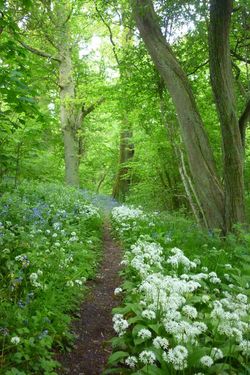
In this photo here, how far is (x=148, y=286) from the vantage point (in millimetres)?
3326

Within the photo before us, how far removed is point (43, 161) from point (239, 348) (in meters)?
13.7

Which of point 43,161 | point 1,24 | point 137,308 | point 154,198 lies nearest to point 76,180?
point 43,161

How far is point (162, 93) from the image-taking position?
1018 cm

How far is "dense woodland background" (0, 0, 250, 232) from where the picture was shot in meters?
7.19

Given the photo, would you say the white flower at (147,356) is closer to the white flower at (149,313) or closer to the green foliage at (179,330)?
the green foliage at (179,330)

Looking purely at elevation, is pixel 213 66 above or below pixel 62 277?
above

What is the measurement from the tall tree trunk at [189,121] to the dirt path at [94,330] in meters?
2.76

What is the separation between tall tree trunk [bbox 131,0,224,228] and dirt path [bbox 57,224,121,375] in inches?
109

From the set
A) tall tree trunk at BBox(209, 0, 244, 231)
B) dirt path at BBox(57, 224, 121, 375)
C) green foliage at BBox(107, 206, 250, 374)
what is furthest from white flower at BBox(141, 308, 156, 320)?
tall tree trunk at BBox(209, 0, 244, 231)

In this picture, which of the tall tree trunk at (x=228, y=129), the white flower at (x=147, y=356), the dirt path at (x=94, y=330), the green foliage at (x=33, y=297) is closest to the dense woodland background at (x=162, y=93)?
the tall tree trunk at (x=228, y=129)

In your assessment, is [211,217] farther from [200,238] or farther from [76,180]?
[76,180]

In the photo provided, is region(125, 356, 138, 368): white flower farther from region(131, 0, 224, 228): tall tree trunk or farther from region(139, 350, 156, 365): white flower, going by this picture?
region(131, 0, 224, 228): tall tree trunk

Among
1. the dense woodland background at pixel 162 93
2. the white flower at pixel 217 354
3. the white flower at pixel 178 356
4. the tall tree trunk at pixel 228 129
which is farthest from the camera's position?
the tall tree trunk at pixel 228 129

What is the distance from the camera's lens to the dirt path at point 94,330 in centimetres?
357
